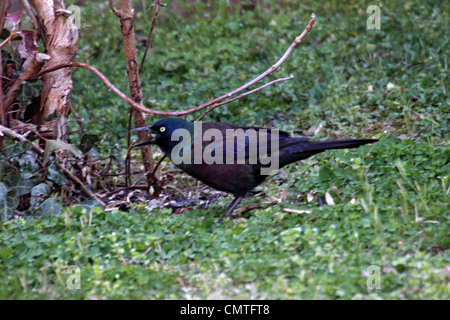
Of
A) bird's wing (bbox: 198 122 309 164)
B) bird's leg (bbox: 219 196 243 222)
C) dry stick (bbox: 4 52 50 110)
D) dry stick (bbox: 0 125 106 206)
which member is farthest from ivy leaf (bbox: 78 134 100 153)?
bird's leg (bbox: 219 196 243 222)

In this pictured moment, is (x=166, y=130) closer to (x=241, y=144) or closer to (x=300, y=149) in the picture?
(x=241, y=144)

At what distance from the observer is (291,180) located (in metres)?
6.16

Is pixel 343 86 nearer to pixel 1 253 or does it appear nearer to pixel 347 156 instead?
pixel 347 156

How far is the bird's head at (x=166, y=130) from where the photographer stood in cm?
570

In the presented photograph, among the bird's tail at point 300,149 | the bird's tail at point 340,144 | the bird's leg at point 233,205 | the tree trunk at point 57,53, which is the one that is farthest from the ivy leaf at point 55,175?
the bird's tail at point 340,144

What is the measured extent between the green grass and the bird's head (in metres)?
0.64

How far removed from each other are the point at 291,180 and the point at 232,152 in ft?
3.03

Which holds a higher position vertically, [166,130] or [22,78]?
[22,78]

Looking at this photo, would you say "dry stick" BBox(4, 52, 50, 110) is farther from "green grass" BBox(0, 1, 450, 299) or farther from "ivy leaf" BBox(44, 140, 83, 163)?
"green grass" BBox(0, 1, 450, 299)

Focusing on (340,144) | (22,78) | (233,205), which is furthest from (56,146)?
(340,144)

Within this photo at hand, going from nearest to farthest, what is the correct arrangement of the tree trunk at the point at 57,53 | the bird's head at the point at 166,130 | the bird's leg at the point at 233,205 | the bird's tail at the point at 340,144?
1. the bird's tail at the point at 340,144
2. the bird's leg at the point at 233,205
3. the bird's head at the point at 166,130
4. the tree trunk at the point at 57,53

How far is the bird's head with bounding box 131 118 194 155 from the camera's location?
5.70 meters

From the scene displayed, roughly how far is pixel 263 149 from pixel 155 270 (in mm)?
1696

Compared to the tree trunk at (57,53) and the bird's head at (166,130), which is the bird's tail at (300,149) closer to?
the bird's head at (166,130)
